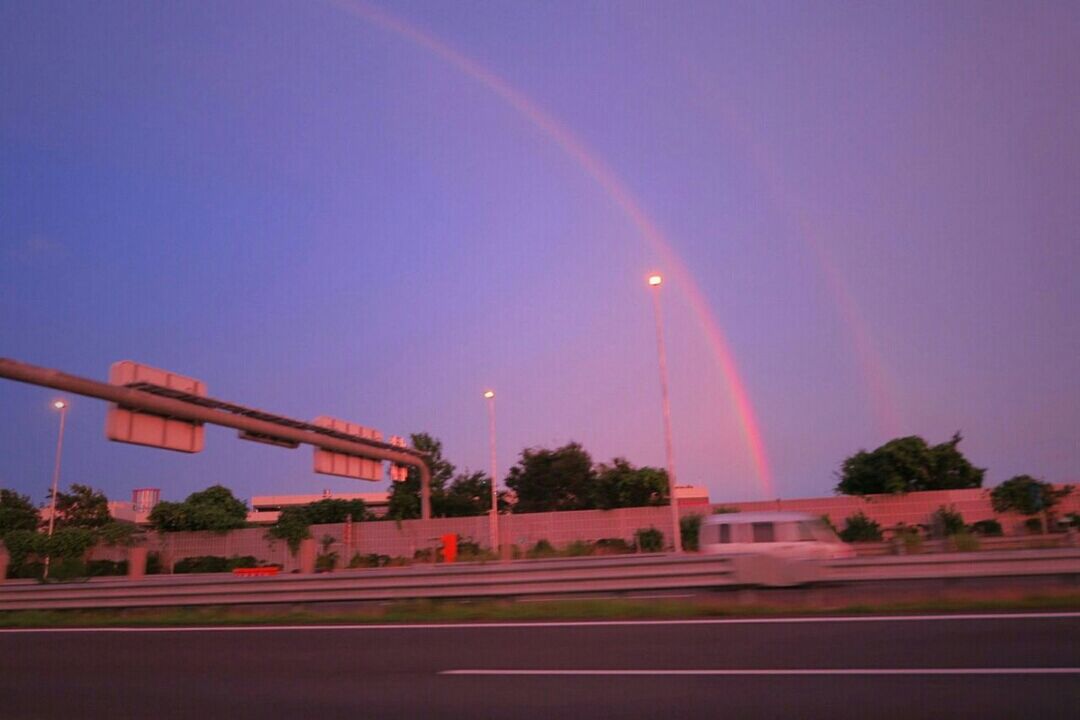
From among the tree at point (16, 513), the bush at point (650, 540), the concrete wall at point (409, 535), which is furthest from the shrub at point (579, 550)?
the tree at point (16, 513)

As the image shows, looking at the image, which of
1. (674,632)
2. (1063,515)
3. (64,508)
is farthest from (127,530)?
(1063,515)

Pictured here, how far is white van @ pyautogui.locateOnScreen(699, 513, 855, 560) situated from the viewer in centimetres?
1741

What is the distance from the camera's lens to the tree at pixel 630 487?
4219 centimetres

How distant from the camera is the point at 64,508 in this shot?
54625 millimetres

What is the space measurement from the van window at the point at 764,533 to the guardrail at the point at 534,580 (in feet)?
13.6

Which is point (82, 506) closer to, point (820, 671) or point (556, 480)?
point (556, 480)

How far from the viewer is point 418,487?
172 feet

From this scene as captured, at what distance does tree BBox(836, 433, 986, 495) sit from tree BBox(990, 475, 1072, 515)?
17.0 feet

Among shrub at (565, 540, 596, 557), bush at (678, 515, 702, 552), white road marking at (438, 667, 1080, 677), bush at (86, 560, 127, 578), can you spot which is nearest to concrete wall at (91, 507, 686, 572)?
bush at (86, 560, 127, 578)

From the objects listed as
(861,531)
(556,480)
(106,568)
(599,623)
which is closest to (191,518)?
(106,568)

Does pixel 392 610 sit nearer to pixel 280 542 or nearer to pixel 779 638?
pixel 779 638

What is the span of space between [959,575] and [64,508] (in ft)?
184

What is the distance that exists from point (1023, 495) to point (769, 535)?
18.9 m

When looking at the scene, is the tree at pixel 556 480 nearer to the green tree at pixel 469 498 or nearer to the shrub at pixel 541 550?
the green tree at pixel 469 498
